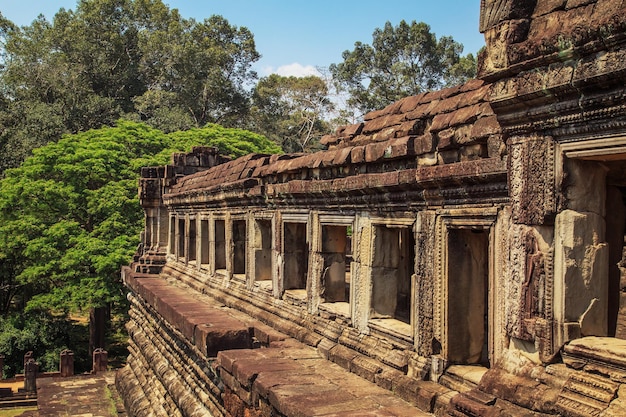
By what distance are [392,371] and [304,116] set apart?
37.6m

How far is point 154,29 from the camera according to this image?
44.7 m

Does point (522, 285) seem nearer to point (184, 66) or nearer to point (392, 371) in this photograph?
point (392, 371)

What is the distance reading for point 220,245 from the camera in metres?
12.4

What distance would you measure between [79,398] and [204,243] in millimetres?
4613

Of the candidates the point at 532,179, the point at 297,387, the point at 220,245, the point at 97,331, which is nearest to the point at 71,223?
the point at 97,331

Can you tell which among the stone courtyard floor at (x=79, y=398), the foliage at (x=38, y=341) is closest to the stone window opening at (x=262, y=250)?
the stone courtyard floor at (x=79, y=398)

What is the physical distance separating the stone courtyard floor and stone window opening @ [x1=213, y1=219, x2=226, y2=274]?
12.3 ft

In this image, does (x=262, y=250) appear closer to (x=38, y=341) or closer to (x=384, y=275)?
(x=384, y=275)

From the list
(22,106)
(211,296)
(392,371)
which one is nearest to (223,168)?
(211,296)

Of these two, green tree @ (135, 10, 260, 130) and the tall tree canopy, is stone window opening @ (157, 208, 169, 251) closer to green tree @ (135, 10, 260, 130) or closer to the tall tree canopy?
the tall tree canopy

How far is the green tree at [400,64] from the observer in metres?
37.2

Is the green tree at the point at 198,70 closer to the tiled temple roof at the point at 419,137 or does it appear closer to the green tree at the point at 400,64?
the green tree at the point at 400,64

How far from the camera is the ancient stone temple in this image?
3.59 m

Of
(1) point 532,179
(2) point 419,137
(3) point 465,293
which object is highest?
(2) point 419,137
